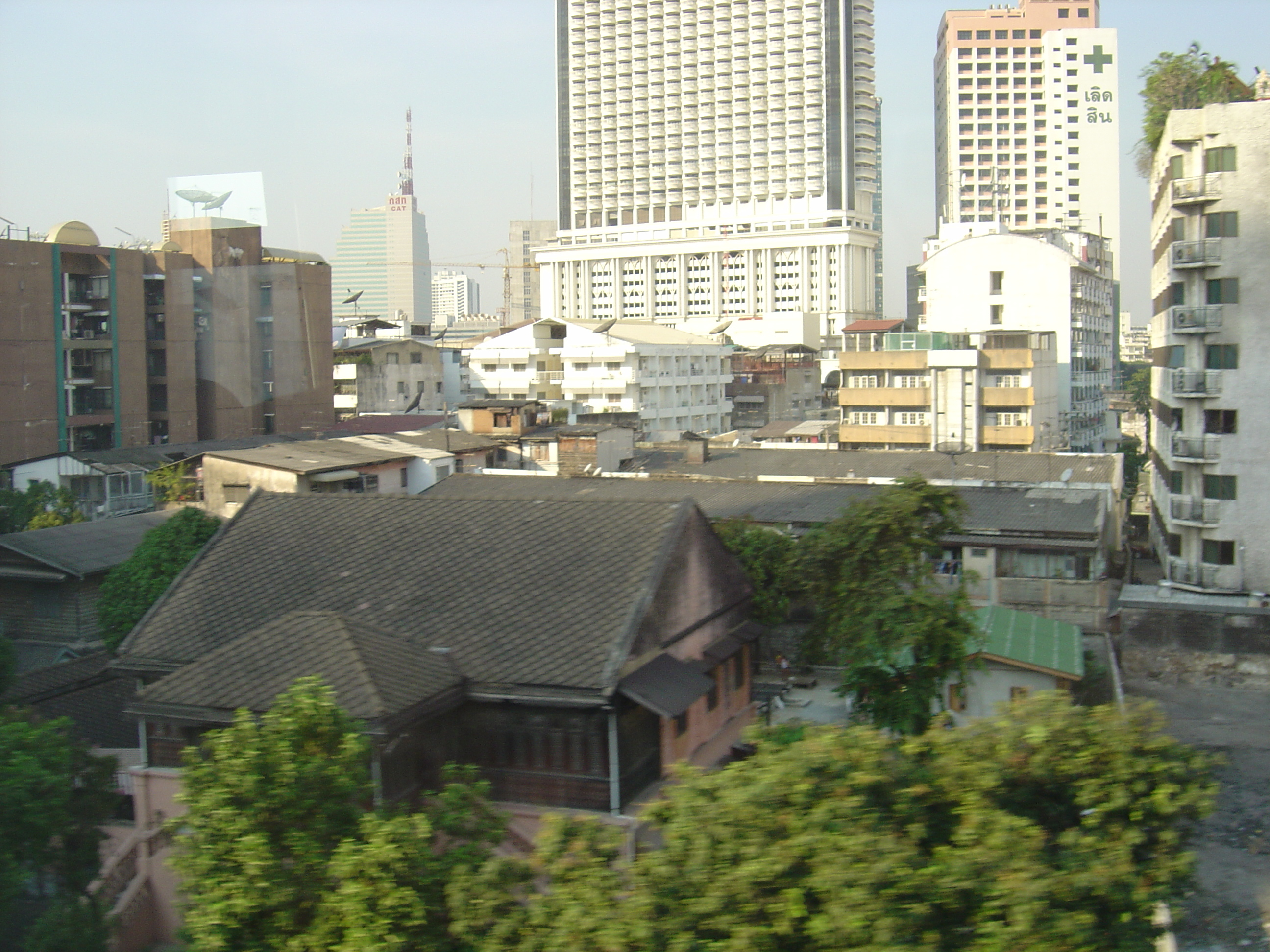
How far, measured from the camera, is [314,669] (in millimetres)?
9688

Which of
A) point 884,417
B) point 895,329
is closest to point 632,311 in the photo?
point 895,329

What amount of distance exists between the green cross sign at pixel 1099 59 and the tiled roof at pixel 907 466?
76838 millimetres

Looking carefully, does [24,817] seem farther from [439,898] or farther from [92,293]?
[92,293]

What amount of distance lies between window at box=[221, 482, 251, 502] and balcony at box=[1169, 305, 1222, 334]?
19593mm

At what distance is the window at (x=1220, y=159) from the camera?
2222 cm

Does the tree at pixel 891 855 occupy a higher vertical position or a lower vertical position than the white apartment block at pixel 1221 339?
lower

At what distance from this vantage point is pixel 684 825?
19.9 feet

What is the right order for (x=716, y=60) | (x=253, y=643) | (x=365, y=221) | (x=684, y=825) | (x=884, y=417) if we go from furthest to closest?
1. (x=365, y=221)
2. (x=716, y=60)
3. (x=884, y=417)
4. (x=253, y=643)
5. (x=684, y=825)

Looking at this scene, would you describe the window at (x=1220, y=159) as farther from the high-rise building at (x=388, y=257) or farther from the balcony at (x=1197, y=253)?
the high-rise building at (x=388, y=257)

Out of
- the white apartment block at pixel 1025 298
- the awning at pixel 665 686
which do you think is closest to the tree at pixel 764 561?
the awning at pixel 665 686

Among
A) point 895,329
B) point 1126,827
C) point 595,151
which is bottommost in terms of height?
→ point 1126,827

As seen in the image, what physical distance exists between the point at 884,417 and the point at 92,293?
27676 mm

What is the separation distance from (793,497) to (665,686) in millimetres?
14614

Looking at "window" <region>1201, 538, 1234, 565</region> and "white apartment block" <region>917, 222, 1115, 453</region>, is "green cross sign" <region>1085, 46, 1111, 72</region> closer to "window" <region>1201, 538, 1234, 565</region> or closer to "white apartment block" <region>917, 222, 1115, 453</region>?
"white apartment block" <region>917, 222, 1115, 453</region>
